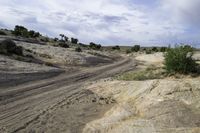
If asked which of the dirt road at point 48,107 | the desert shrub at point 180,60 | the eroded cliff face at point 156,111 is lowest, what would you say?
the dirt road at point 48,107

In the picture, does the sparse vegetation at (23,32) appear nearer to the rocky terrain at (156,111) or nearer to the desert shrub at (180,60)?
the desert shrub at (180,60)

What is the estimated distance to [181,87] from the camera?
17969 mm

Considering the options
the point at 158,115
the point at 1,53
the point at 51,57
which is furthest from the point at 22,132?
the point at 51,57

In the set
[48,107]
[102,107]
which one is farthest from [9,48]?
[48,107]

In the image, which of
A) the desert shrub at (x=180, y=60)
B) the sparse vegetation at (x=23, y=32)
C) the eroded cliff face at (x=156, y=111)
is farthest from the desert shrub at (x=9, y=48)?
the sparse vegetation at (x=23, y=32)

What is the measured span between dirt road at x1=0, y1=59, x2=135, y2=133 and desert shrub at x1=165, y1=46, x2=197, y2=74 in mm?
6293

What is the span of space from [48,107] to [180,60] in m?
11.9

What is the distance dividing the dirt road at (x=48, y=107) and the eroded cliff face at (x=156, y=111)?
842 mm

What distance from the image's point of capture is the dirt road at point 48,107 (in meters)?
14.7

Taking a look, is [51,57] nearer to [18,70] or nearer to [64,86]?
[18,70]

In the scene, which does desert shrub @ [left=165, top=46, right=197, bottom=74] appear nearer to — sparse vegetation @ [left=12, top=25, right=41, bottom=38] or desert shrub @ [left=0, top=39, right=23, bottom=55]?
Result: desert shrub @ [left=0, top=39, right=23, bottom=55]

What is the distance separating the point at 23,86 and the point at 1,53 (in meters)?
14.5

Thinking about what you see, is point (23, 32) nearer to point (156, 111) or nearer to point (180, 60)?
point (180, 60)

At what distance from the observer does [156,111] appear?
15.4 m
